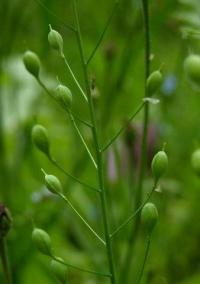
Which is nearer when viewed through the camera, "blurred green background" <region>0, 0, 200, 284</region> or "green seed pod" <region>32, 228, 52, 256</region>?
"green seed pod" <region>32, 228, 52, 256</region>

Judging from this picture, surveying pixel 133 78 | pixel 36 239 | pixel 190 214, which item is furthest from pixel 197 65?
pixel 133 78

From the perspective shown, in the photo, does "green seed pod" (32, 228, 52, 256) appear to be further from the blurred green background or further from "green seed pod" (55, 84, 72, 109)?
the blurred green background

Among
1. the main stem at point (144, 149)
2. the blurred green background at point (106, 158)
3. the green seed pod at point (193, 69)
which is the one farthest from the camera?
the blurred green background at point (106, 158)

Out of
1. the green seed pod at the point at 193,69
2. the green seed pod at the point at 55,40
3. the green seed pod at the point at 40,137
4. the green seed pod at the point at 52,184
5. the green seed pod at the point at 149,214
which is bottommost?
the green seed pod at the point at 149,214

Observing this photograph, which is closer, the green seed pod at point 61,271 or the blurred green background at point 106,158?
the green seed pod at point 61,271

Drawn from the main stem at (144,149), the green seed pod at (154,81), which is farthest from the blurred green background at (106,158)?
the green seed pod at (154,81)

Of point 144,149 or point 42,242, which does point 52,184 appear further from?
point 144,149

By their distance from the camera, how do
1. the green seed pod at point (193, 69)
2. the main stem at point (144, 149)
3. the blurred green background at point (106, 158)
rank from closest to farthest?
the green seed pod at point (193, 69), the main stem at point (144, 149), the blurred green background at point (106, 158)

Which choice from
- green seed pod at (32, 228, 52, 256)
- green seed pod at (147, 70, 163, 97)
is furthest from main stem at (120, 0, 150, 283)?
green seed pod at (32, 228, 52, 256)

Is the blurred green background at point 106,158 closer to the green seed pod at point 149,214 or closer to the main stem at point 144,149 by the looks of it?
the main stem at point 144,149
